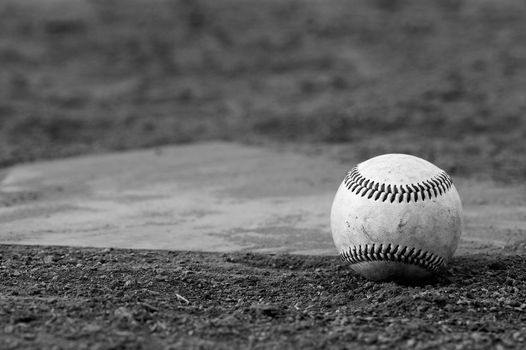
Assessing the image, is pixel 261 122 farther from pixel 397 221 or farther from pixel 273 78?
pixel 397 221

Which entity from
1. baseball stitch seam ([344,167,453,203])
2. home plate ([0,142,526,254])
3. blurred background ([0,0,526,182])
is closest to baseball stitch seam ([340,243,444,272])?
baseball stitch seam ([344,167,453,203])

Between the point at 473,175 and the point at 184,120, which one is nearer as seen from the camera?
the point at 473,175

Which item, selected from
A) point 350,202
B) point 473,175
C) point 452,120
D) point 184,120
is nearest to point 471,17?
point 452,120

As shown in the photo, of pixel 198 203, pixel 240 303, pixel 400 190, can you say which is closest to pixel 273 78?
pixel 198 203

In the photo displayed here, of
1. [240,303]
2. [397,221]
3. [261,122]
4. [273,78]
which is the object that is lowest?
[240,303]

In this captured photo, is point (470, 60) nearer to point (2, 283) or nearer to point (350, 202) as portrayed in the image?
point (350, 202)

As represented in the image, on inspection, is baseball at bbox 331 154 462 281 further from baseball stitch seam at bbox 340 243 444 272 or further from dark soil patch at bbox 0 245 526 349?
dark soil patch at bbox 0 245 526 349
